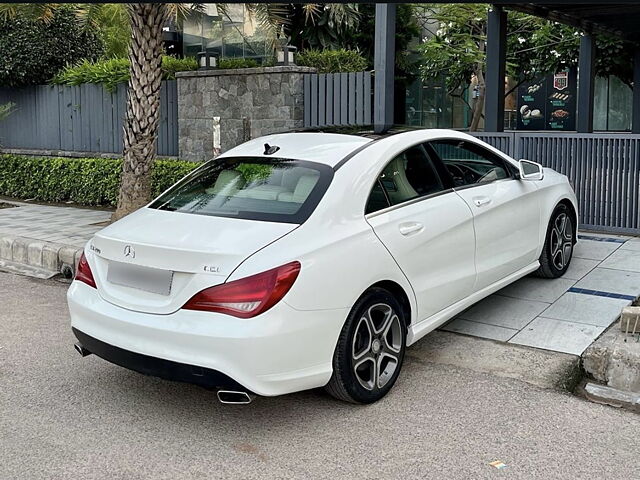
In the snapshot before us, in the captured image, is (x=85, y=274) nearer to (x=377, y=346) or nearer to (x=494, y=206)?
(x=377, y=346)

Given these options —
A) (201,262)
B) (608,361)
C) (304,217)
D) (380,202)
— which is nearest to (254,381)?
(201,262)

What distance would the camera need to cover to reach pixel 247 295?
12.7 feet

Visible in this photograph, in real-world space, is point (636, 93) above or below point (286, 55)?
below

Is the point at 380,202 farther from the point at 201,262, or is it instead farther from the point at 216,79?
the point at 216,79

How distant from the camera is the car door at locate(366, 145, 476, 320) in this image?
4688 mm

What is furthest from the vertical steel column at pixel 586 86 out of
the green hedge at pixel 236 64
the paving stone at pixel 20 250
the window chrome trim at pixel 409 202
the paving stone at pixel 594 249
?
the paving stone at pixel 20 250

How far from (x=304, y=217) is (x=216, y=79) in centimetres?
865

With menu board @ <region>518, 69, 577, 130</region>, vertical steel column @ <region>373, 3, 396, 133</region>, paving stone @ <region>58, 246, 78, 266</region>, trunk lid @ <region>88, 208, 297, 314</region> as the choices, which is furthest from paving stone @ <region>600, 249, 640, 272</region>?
menu board @ <region>518, 69, 577, 130</region>

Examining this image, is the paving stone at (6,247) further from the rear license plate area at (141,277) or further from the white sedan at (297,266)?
the rear license plate area at (141,277)

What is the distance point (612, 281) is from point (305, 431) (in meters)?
3.95

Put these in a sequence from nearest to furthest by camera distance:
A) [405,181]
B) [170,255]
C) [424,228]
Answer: [170,255] < [424,228] < [405,181]

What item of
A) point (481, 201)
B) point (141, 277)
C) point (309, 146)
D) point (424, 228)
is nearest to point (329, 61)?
point (481, 201)

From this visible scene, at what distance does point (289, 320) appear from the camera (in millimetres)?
3898

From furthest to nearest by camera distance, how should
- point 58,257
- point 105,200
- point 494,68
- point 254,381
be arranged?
1. point 105,200
2. point 494,68
3. point 58,257
4. point 254,381
